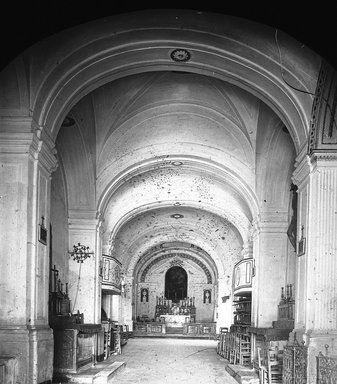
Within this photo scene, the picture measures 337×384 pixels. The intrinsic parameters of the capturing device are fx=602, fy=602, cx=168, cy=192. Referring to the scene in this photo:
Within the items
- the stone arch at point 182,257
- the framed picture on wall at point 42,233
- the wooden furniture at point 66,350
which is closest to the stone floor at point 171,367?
the wooden furniture at point 66,350

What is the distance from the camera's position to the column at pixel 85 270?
Answer: 15.8 m

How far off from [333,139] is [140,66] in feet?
12.1

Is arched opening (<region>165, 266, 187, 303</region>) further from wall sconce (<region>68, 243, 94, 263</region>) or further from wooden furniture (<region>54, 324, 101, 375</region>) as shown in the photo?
wooden furniture (<region>54, 324, 101, 375</region>)

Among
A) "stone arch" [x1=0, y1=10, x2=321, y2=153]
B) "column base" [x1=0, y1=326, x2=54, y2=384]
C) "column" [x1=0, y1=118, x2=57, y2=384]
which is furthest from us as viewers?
"stone arch" [x1=0, y1=10, x2=321, y2=153]

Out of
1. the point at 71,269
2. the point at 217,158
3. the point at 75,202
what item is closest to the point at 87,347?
the point at 71,269

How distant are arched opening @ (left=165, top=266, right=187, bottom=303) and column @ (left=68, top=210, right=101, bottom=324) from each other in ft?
65.5

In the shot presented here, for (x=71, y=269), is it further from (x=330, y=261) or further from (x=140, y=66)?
(x=330, y=261)

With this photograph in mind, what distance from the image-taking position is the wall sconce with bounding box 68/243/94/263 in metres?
16.0

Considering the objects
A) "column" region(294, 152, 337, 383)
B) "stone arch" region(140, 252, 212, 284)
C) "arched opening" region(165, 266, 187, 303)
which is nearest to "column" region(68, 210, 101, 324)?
"column" region(294, 152, 337, 383)

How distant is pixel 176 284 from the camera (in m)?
36.0

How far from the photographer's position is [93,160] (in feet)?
51.1

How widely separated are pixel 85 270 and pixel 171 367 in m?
3.37

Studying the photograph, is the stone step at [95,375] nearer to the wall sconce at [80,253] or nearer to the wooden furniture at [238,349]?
the wall sconce at [80,253]

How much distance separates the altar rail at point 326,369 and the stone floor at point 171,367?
14.7 ft
